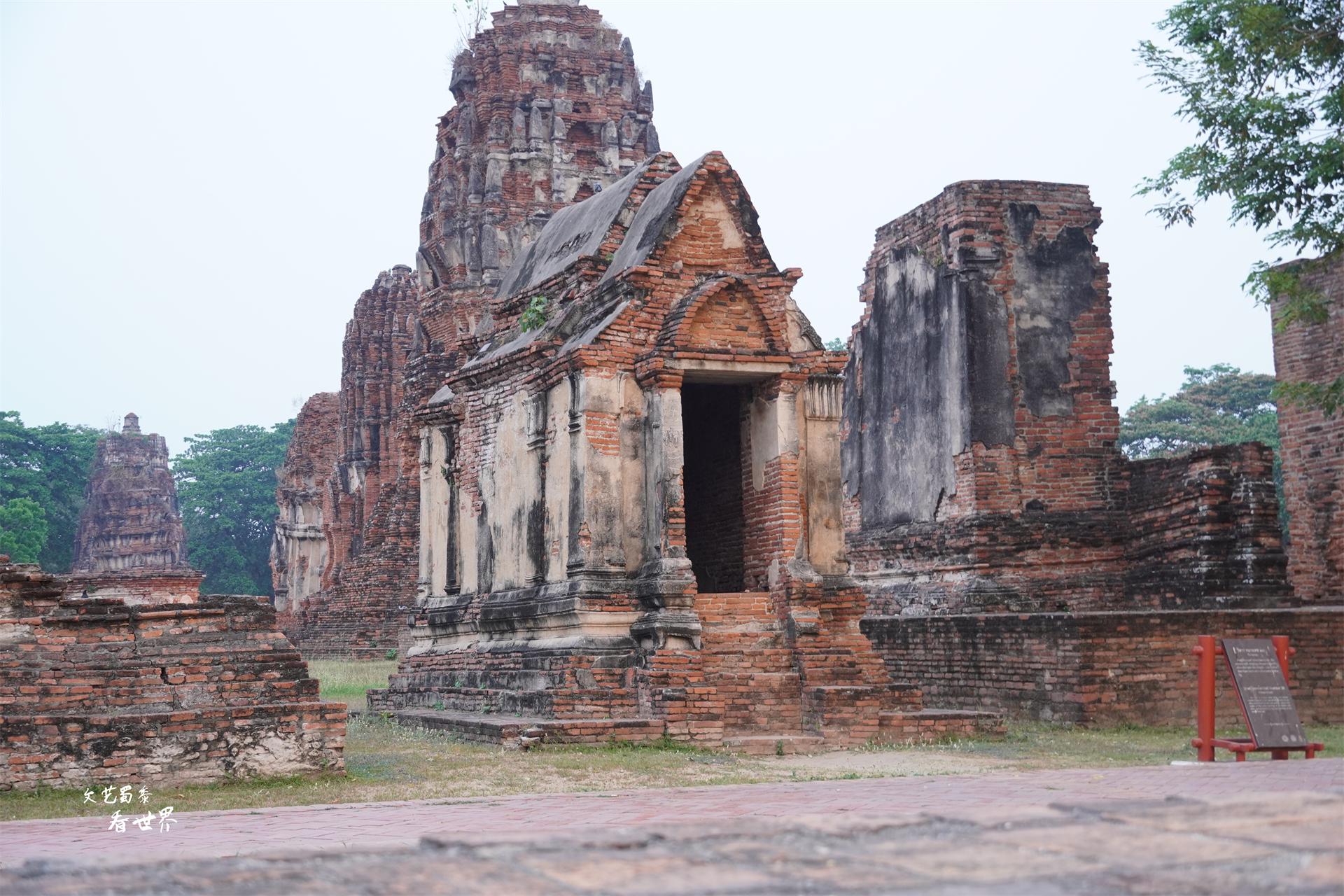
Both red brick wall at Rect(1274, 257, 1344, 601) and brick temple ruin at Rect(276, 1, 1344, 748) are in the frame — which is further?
red brick wall at Rect(1274, 257, 1344, 601)

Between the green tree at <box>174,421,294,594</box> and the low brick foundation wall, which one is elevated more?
the green tree at <box>174,421,294,594</box>

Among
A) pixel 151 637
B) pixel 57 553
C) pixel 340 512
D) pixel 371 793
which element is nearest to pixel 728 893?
A: pixel 371 793

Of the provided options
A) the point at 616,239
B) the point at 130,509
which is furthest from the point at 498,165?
the point at 130,509

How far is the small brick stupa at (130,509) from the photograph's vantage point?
50.8m

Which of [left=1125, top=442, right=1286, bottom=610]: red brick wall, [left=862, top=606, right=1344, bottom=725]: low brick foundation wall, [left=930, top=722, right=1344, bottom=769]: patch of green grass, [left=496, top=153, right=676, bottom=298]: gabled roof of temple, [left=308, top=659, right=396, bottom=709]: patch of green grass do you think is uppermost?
[left=496, top=153, right=676, bottom=298]: gabled roof of temple

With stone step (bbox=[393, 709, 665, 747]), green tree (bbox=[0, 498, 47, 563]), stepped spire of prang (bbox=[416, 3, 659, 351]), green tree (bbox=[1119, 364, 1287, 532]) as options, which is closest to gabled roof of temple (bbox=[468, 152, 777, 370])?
stone step (bbox=[393, 709, 665, 747])

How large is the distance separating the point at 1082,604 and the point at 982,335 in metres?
3.23

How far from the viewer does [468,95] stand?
2967 centimetres

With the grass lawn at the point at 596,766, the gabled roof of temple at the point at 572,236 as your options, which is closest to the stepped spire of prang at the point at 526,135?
the gabled roof of temple at the point at 572,236

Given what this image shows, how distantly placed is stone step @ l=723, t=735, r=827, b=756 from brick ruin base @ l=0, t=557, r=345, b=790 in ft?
10.1

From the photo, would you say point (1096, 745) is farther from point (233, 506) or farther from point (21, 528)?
point (233, 506)

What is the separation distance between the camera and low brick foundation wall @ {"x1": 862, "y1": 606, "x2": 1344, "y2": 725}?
12062 millimetres

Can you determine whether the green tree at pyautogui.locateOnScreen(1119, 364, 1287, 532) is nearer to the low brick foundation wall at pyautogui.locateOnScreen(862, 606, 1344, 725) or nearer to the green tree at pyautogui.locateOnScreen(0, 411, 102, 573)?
the low brick foundation wall at pyautogui.locateOnScreen(862, 606, 1344, 725)

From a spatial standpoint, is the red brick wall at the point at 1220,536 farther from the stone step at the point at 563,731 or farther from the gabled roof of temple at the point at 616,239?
the stone step at the point at 563,731
